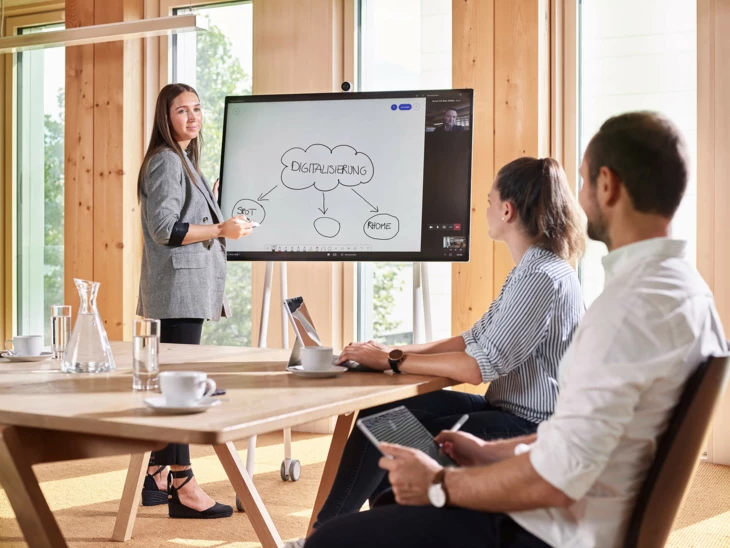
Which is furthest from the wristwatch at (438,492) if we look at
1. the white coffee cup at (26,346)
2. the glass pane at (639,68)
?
the glass pane at (639,68)

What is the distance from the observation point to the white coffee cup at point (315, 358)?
1.88 m

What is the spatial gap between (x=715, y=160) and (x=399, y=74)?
158cm

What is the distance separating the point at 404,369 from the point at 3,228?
407 cm

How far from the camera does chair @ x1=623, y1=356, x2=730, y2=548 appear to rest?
119 centimetres

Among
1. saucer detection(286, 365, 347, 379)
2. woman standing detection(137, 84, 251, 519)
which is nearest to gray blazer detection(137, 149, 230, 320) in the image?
woman standing detection(137, 84, 251, 519)

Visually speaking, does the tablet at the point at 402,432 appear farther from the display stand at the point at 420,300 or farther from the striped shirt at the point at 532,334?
the display stand at the point at 420,300

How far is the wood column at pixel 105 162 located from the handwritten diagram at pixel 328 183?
5.15 ft

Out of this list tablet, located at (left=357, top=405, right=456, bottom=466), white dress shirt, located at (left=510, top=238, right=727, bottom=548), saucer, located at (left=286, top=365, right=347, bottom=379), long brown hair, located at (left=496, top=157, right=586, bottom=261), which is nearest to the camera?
white dress shirt, located at (left=510, top=238, right=727, bottom=548)

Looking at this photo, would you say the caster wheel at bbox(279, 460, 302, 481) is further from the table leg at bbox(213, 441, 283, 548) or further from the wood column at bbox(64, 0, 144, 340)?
the wood column at bbox(64, 0, 144, 340)

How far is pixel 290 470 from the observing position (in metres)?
3.43

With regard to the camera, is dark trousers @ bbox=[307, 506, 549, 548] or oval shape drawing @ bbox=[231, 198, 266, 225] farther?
oval shape drawing @ bbox=[231, 198, 266, 225]

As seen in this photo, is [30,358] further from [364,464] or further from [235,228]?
[235,228]

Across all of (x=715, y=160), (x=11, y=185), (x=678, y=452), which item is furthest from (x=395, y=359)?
(x=11, y=185)

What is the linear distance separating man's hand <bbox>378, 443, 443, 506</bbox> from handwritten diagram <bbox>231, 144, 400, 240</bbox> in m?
1.85
